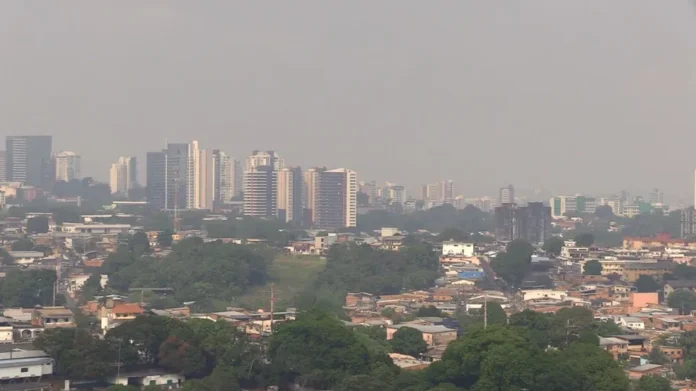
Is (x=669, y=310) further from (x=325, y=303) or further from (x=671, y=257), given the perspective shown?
(x=671, y=257)

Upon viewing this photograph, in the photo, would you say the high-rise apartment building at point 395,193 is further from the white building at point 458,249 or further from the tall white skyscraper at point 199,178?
the white building at point 458,249

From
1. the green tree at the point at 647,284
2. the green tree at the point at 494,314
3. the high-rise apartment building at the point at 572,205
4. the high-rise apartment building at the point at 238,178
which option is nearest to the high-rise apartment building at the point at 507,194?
the high-rise apartment building at the point at 572,205

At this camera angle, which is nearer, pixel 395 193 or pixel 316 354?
pixel 316 354

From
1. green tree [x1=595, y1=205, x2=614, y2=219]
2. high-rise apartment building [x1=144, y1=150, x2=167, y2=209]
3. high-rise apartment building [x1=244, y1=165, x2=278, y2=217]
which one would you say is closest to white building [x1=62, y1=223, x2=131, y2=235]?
high-rise apartment building [x1=244, y1=165, x2=278, y2=217]

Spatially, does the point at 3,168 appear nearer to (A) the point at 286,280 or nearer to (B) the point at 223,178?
(B) the point at 223,178

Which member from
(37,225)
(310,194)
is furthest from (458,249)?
(310,194)

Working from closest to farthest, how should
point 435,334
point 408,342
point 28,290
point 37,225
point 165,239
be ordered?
1. point 408,342
2. point 435,334
3. point 28,290
4. point 165,239
5. point 37,225

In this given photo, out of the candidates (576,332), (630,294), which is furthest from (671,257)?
(576,332)
